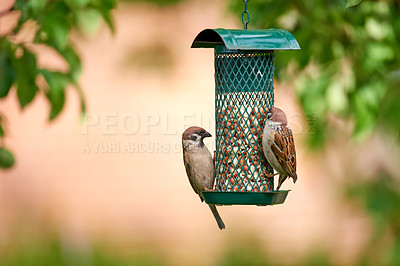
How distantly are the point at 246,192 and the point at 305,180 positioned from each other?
A: 17.6ft

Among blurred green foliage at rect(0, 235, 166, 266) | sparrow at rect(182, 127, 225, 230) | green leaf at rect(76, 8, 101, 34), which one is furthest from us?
blurred green foliage at rect(0, 235, 166, 266)

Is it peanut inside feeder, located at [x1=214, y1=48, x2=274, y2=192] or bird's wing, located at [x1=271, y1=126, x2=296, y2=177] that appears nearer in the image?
bird's wing, located at [x1=271, y1=126, x2=296, y2=177]

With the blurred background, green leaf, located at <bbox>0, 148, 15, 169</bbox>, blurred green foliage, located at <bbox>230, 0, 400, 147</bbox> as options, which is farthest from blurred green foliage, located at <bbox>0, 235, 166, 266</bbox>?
blurred green foliage, located at <bbox>230, 0, 400, 147</bbox>

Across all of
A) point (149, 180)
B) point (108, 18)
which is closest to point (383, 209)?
point (108, 18)

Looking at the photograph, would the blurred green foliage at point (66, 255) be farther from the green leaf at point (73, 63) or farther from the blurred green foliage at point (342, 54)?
the green leaf at point (73, 63)

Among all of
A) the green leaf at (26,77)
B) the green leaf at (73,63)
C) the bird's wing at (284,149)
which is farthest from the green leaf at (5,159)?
the bird's wing at (284,149)

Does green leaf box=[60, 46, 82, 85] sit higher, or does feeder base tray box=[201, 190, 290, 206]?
green leaf box=[60, 46, 82, 85]

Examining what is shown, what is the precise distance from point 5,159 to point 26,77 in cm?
56

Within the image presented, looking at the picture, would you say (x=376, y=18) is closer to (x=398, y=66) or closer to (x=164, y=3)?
(x=398, y=66)

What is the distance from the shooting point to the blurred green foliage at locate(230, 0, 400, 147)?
508 centimetres

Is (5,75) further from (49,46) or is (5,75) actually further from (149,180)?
(149,180)

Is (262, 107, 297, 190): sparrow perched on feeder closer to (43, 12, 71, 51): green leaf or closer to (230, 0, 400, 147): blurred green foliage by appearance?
(230, 0, 400, 147): blurred green foliage

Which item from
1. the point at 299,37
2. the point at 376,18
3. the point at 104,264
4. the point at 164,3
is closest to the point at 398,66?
the point at 376,18

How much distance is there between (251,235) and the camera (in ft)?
32.3
